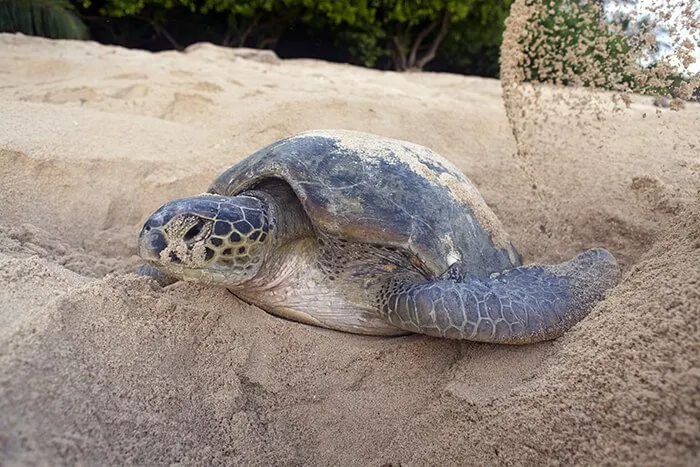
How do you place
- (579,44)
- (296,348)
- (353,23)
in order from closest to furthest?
(296,348) < (579,44) < (353,23)

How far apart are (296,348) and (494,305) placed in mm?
651

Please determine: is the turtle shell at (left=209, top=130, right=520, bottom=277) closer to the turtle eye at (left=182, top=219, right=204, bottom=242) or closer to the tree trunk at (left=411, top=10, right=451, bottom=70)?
the turtle eye at (left=182, top=219, right=204, bottom=242)

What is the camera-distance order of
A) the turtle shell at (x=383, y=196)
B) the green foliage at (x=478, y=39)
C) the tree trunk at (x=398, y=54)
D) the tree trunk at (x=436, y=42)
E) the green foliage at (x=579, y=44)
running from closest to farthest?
the turtle shell at (x=383, y=196) < the green foliage at (x=579, y=44) < the green foliage at (x=478, y=39) < the tree trunk at (x=436, y=42) < the tree trunk at (x=398, y=54)

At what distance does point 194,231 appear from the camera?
56.3 inches

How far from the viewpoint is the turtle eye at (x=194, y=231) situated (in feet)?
4.65

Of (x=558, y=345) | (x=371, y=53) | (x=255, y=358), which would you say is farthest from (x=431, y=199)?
(x=371, y=53)

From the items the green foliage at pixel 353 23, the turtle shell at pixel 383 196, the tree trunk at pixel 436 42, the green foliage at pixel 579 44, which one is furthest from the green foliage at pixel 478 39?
the turtle shell at pixel 383 196

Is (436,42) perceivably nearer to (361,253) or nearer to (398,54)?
(398,54)

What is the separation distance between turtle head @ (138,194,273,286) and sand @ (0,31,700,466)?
142mm

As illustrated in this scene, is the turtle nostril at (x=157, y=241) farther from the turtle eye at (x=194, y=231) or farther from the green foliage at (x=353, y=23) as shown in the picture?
the green foliage at (x=353, y=23)

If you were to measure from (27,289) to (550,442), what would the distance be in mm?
1406

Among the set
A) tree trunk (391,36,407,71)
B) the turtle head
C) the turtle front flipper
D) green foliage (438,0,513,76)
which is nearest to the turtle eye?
the turtle head

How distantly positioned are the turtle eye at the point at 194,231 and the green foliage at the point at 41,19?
4976 millimetres

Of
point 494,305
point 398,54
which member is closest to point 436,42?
point 398,54
